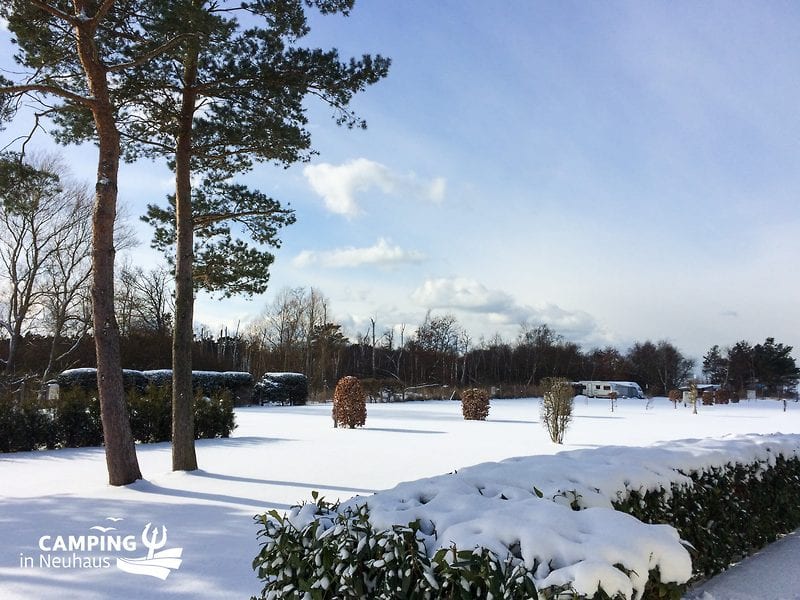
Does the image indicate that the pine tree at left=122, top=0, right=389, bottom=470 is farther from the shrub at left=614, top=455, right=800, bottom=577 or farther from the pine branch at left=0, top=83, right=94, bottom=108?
the shrub at left=614, top=455, right=800, bottom=577

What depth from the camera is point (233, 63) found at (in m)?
7.85

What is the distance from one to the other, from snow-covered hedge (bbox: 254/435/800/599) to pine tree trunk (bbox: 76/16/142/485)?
4.87 meters

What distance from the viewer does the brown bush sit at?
556 inches

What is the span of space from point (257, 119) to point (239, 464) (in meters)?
5.04

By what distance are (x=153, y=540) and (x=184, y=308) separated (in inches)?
152

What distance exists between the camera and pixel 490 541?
6.88ft

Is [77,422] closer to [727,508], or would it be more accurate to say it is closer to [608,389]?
[727,508]

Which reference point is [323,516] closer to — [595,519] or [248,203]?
[595,519]

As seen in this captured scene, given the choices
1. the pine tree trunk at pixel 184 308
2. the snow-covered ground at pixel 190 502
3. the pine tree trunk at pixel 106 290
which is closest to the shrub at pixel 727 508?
the snow-covered ground at pixel 190 502

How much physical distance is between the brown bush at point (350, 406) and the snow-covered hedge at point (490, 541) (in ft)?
36.1

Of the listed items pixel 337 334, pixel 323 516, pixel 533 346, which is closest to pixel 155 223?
pixel 323 516

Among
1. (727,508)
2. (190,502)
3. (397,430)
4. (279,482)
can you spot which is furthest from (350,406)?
(727,508)

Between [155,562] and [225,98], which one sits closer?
[155,562]

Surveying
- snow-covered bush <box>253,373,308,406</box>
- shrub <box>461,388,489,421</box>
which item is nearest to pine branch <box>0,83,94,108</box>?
shrub <box>461,388,489,421</box>
